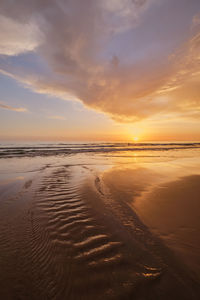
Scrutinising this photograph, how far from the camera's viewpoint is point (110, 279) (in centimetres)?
226

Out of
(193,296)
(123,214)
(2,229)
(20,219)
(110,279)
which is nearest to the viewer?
(193,296)

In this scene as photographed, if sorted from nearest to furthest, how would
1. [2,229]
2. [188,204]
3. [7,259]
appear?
[7,259] < [2,229] < [188,204]

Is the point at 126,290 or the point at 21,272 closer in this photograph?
the point at 126,290

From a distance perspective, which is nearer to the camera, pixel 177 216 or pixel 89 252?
pixel 89 252

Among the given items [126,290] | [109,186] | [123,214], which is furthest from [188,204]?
[126,290]

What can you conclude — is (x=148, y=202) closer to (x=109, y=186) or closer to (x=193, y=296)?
(x=109, y=186)

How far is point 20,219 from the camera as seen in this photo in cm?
400

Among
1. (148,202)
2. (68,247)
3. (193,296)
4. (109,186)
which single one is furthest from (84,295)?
(109,186)

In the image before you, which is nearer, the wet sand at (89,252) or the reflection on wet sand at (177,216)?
the wet sand at (89,252)

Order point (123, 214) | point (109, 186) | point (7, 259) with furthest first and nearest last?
point (109, 186), point (123, 214), point (7, 259)

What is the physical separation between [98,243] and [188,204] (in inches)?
150

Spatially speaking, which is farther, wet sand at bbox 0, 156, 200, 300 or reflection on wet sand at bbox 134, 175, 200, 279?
reflection on wet sand at bbox 134, 175, 200, 279

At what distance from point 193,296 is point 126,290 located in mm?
982

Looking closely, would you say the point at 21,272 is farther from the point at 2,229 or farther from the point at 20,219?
the point at 20,219
